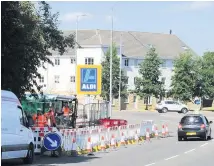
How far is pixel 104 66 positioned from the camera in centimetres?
8544

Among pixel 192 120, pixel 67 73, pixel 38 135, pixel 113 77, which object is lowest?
pixel 38 135

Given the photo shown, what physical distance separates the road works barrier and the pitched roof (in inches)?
2458

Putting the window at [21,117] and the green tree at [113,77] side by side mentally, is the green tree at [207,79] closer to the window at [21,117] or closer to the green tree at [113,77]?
the green tree at [113,77]

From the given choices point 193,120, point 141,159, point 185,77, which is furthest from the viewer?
point 185,77

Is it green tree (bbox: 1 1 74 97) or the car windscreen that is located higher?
green tree (bbox: 1 1 74 97)

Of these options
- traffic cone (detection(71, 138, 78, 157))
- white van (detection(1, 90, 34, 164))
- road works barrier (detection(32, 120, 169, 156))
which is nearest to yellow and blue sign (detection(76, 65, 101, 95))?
road works barrier (detection(32, 120, 169, 156))

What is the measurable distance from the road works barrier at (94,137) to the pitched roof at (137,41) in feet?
205

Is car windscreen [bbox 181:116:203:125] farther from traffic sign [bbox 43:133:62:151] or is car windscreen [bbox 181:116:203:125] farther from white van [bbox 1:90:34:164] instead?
white van [bbox 1:90:34:164]

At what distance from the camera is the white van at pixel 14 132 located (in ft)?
57.3

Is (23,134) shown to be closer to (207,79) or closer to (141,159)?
(141,159)

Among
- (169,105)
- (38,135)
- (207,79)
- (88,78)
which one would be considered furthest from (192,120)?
(207,79)

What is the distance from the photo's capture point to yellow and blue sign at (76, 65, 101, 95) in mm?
33125

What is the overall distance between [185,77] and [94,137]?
60.2 metres

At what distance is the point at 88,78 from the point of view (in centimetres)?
3331
